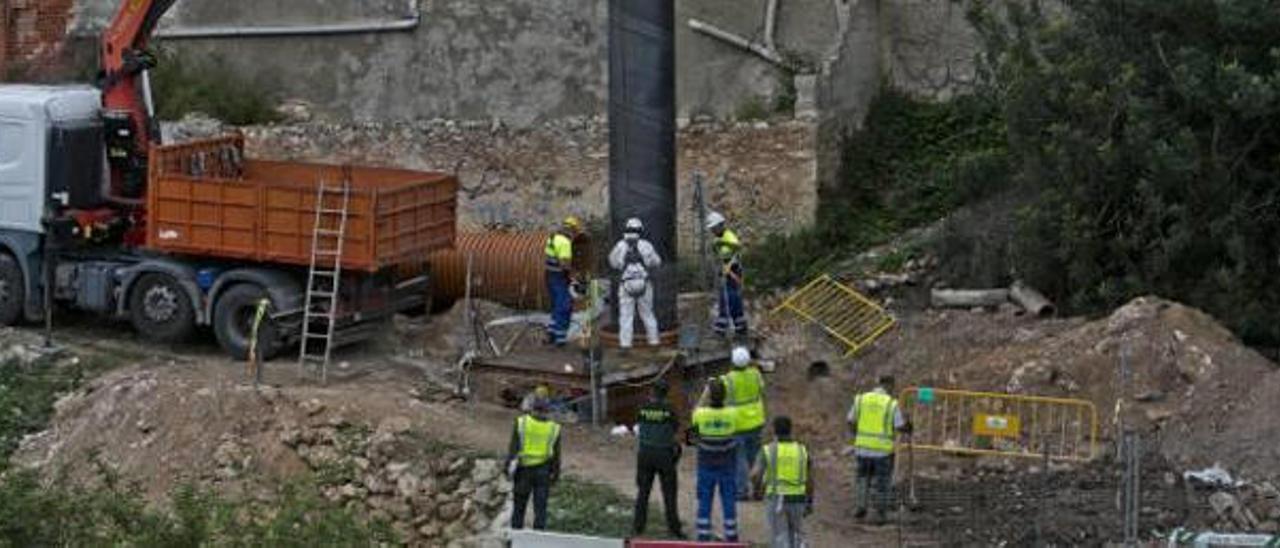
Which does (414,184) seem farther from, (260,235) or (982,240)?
(982,240)

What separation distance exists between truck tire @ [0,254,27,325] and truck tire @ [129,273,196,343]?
1476mm

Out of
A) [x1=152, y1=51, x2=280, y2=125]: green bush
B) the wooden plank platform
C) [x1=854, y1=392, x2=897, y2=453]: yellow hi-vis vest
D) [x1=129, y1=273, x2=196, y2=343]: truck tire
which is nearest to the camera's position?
[x1=854, y1=392, x2=897, y2=453]: yellow hi-vis vest

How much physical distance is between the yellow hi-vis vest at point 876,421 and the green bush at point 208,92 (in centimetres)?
1406

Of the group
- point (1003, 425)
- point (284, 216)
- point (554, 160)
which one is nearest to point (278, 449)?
point (284, 216)

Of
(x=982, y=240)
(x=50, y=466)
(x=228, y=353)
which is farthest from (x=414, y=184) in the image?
(x=982, y=240)

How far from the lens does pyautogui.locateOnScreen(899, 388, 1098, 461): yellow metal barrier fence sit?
20141 millimetres

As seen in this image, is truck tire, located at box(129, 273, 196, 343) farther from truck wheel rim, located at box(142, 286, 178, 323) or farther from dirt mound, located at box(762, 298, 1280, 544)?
dirt mound, located at box(762, 298, 1280, 544)

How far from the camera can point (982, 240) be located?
25.0m

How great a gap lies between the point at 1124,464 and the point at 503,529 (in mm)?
5309

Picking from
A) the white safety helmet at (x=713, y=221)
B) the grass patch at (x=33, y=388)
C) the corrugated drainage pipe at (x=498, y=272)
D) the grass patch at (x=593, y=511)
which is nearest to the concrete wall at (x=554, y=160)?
the corrugated drainage pipe at (x=498, y=272)

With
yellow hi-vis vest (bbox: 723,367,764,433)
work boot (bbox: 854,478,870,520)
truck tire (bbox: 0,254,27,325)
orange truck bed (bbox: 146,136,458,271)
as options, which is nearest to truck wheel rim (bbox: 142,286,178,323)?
orange truck bed (bbox: 146,136,458,271)

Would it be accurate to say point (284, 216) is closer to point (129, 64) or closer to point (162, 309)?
point (162, 309)

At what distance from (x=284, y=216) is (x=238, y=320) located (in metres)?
1.39

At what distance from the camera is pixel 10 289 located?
972 inches
